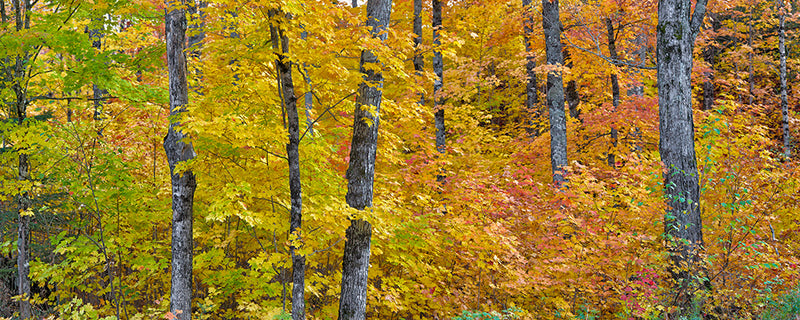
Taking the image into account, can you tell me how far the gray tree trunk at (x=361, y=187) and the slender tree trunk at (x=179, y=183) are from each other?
2800 mm

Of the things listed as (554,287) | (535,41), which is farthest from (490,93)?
(554,287)

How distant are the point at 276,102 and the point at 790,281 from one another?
8925 millimetres

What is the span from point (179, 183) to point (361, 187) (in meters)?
3.15

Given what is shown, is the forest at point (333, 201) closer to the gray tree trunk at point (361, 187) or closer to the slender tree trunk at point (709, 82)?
the gray tree trunk at point (361, 187)

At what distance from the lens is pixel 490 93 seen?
Result: 19.4m

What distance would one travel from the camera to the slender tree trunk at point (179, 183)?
7.24 m

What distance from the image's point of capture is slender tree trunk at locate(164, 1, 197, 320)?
724 cm

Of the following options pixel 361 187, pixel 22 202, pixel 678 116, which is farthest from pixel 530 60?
pixel 22 202

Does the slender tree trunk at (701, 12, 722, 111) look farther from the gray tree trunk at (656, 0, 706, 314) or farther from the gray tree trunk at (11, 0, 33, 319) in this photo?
the gray tree trunk at (11, 0, 33, 319)

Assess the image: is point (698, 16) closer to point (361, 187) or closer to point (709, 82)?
point (361, 187)

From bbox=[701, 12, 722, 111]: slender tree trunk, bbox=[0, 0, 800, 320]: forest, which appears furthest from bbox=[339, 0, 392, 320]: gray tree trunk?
bbox=[701, 12, 722, 111]: slender tree trunk

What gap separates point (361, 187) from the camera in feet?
21.7

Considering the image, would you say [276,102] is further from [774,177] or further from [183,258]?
[774,177]

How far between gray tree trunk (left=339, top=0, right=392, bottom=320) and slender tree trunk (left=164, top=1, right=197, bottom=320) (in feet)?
9.19
